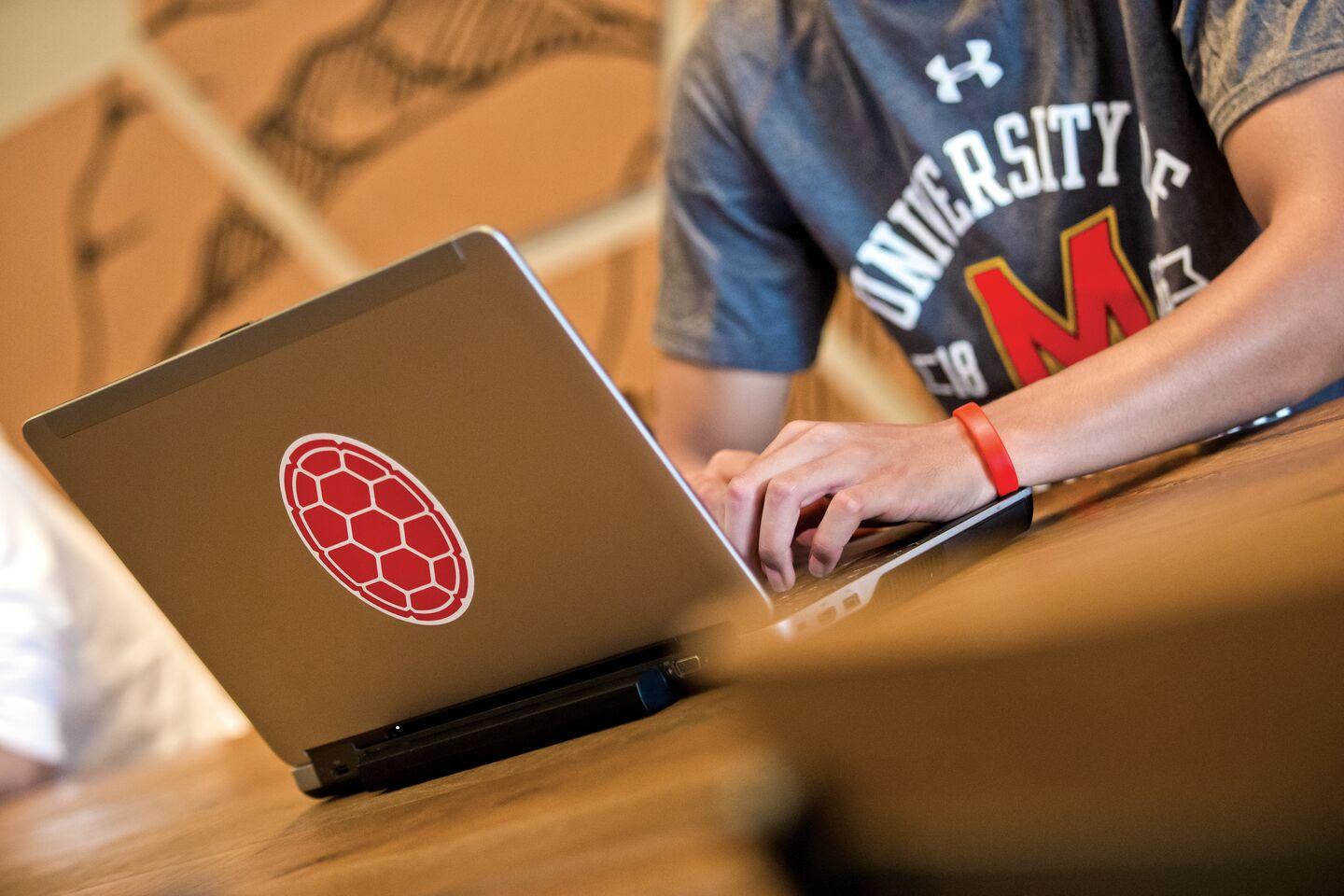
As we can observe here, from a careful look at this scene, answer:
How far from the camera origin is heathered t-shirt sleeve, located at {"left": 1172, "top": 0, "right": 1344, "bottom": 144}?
0.79 meters

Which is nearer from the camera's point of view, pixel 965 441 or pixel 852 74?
pixel 965 441

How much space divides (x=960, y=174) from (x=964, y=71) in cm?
10

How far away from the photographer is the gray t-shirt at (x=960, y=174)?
98cm

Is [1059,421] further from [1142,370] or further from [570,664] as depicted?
[570,664]

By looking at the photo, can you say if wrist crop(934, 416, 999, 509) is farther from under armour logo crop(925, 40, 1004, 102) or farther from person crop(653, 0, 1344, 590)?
under armour logo crop(925, 40, 1004, 102)

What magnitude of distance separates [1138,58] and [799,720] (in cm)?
95

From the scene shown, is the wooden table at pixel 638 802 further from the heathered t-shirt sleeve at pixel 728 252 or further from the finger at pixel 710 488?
the heathered t-shirt sleeve at pixel 728 252

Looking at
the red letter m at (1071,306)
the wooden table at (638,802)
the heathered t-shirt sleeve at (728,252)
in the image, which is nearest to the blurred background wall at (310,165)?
the heathered t-shirt sleeve at (728,252)

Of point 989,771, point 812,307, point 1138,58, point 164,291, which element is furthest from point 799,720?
point 164,291

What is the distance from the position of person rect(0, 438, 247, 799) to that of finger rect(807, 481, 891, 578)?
48.7 inches

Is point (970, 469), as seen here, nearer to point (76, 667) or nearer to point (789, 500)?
point (789, 500)

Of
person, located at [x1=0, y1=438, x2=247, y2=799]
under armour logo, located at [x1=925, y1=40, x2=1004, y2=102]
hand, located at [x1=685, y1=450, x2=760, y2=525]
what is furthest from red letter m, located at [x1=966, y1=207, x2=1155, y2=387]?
person, located at [x1=0, y1=438, x2=247, y2=799]

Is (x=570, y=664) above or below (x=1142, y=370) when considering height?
above

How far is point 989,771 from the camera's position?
181 millimetres
